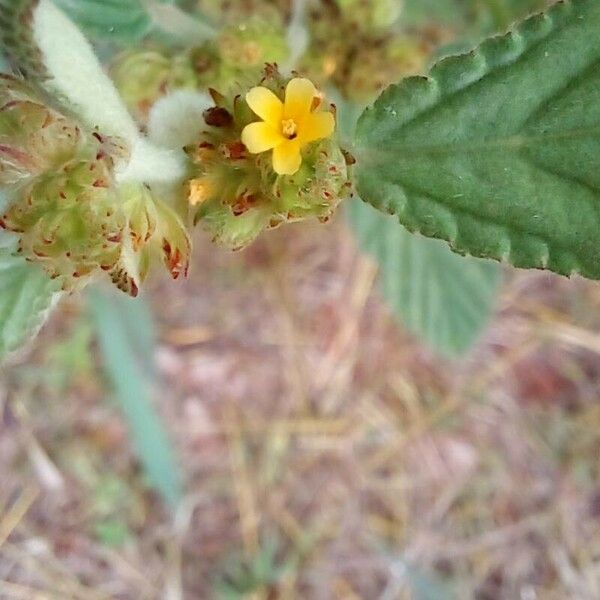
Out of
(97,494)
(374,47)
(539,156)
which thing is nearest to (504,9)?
(374,47)

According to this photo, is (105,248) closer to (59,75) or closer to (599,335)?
(59,75)

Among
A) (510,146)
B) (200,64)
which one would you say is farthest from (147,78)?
(510,146)

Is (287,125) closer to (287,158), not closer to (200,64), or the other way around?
(287,158)

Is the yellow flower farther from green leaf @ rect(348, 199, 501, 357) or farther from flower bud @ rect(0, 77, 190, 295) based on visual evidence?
green leaf @ rect(348, 199, 501, 357)

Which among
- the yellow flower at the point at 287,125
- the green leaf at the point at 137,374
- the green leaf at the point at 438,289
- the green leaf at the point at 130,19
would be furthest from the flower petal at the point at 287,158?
the green leaf at the point at 137,374

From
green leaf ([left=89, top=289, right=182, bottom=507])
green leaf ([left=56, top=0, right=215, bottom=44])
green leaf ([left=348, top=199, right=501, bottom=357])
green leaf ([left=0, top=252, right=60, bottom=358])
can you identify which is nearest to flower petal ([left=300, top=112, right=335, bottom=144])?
green leaf ([left=0, top=252, right=60, bottom=358])
